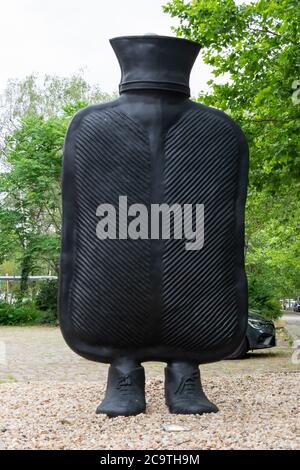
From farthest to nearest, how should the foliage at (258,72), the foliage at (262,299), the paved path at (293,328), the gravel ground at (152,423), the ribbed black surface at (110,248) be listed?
the foliage at (262,299)
the paved path at (293,328)
the foliage at (258,72)
the ribbed black surface at (110,248)
the gravel ground at (152,423)

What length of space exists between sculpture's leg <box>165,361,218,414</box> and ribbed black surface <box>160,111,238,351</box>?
0.19 meters

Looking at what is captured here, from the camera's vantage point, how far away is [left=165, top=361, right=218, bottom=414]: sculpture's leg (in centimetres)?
507

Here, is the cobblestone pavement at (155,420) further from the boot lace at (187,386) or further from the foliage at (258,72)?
the foliage at (258,72)

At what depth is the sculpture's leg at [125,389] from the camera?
16.5 ft

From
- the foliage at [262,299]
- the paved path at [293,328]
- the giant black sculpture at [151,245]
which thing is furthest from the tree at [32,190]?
the giant black sculpture at [151,245]

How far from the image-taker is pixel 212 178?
512 cm

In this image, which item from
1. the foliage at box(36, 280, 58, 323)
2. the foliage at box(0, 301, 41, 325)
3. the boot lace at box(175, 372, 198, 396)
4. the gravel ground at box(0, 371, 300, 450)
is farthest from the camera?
the foliage at box(36, 280, 58, 323)

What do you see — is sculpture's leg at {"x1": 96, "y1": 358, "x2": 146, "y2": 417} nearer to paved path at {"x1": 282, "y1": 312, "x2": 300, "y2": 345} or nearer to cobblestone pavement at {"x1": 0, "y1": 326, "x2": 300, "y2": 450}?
cobblestone pavement at {"x1": 0, "y1": 326, "x2": 300, "y2": 450}

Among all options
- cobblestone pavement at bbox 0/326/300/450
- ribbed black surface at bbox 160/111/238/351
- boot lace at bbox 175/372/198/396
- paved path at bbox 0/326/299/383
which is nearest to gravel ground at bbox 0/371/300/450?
cobblestone pavement at bbox 0/326/300/450

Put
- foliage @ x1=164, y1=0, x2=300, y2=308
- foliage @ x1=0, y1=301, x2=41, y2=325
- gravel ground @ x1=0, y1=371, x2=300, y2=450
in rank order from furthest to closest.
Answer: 1. foliage @ x1=0, y1=301, x2=41, y2=325
2. foliage @ x1=164, y1=0, x2=300, y2=308
3. gravel ground @ x1=0, y1=371, x2=300, y2=450

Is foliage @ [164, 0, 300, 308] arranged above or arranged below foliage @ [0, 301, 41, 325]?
above

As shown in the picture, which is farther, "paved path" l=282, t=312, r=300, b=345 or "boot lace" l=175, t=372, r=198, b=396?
"paved path" l=282, t=312, r=300, b=345
